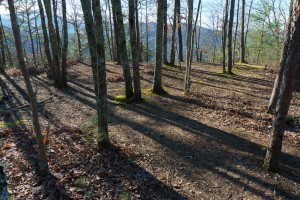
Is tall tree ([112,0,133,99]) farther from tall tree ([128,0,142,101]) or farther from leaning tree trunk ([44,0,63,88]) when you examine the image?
leaning tree trunk ([44,0,63,88])

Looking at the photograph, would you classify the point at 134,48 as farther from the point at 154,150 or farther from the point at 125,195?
the point at 125,195

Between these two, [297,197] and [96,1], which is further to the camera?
[96,1]

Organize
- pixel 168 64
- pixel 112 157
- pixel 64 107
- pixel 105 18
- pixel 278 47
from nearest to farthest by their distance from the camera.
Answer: pixel 112 157 → pixel 64 107 → pixel 168 64 → pixel 278 47 → pixel 105 18

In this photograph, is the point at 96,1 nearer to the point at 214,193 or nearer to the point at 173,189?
the point at 173,189

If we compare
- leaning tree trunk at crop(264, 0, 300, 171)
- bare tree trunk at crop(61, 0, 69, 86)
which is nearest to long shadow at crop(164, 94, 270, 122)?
leaning tree trunk at crop(264, 0, 300, 171)

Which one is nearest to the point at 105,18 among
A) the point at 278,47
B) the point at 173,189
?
the point at 278,47

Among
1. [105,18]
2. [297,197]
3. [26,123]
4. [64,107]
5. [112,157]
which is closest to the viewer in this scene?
[297,197]

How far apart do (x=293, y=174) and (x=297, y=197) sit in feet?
3.00

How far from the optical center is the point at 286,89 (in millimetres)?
5652

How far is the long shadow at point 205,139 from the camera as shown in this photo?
6.30 metres

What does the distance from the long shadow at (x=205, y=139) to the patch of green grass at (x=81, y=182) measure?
116 inches

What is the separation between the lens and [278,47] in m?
29.1

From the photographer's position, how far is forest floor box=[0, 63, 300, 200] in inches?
227

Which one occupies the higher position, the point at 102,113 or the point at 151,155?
the point at 102,113
